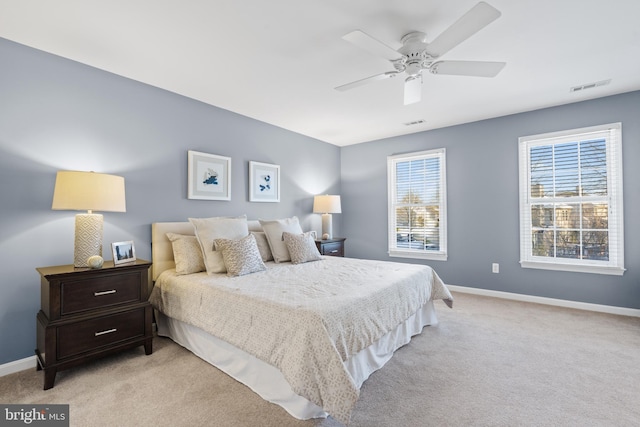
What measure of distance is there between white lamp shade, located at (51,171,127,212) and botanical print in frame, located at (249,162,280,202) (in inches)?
72.0

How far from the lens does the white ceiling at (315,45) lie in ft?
6.38

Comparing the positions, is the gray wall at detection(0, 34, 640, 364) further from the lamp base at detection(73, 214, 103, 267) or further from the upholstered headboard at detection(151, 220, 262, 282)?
the lamp base at detection(73, 214, 103, 267)

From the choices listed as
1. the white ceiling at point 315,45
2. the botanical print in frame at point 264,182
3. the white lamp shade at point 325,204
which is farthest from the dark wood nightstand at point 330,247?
the white ceiling at point 315,45

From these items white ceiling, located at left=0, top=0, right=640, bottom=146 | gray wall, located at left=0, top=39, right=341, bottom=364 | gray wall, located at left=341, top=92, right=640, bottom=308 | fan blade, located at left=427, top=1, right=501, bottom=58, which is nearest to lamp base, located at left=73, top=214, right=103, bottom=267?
gray wall, located at left=0, top=39, right=341, bottom=364

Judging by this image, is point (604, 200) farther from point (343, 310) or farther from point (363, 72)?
point (343, 310)

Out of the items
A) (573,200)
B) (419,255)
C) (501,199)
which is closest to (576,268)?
(573,200)

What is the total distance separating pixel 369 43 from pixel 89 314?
9.17ft

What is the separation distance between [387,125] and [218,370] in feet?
12.6

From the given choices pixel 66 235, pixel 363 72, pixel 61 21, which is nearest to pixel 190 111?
pixel 61 21

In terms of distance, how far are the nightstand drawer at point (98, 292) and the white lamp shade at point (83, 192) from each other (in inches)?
21.7

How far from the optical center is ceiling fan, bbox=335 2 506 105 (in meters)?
1.71

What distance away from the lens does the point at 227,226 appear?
3096mm

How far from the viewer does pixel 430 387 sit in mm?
1979

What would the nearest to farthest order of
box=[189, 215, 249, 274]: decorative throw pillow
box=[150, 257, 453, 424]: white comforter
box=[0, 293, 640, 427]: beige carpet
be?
box=[150, 257, 453, 424]: white comforter → box=[0, 293, 640, 427]: beige carpet → box=[189, 215, 249, 274]: decorative throw pillow
